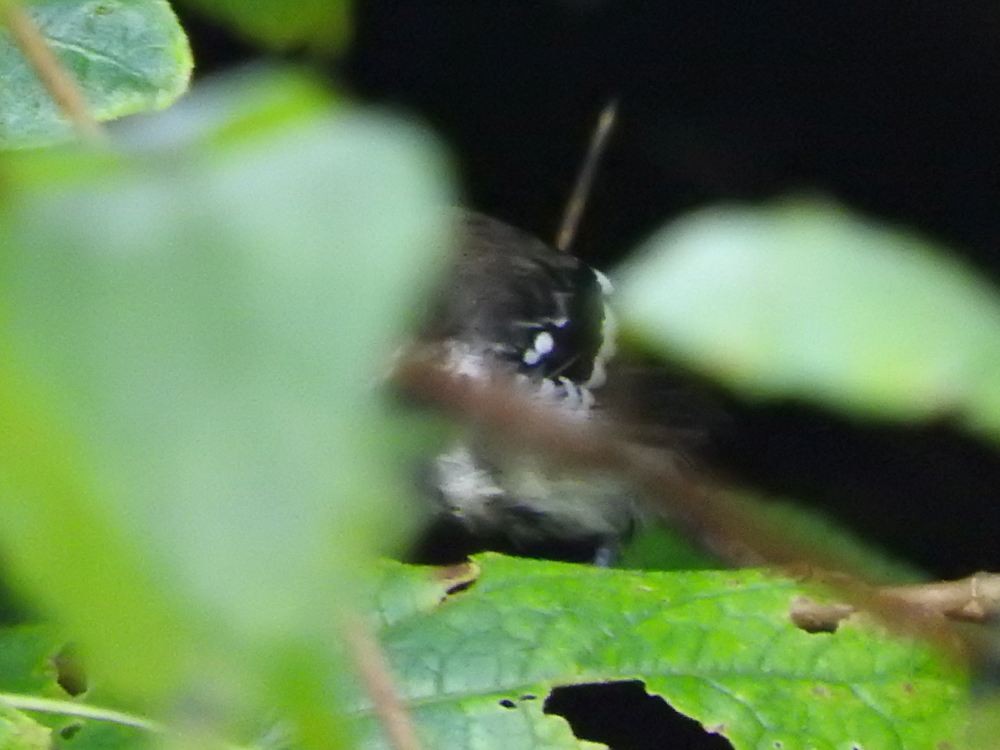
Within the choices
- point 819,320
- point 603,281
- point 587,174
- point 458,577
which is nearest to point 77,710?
point 458,577

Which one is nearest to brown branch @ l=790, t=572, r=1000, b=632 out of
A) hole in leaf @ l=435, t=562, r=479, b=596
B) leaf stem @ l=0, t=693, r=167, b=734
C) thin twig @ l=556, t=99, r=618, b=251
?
hole in leaf @ l=435, t=562, r=479, b=596

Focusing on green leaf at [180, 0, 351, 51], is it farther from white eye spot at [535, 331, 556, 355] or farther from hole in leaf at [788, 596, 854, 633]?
white eye spot at [535, 331, 556, 355]

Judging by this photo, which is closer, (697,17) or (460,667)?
(460,667)

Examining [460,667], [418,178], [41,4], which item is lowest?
[460,667]

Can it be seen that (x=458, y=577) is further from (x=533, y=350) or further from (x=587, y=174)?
(x=587, y=174)

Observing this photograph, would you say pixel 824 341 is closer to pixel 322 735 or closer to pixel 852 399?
pixel 852 399

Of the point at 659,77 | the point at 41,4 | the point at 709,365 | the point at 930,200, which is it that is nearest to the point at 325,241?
the point at 709,365

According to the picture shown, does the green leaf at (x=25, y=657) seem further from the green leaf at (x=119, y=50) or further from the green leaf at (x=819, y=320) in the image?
the green leaf at (x=819, y=320)

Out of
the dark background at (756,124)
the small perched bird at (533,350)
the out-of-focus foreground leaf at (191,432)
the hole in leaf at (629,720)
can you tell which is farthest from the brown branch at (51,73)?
the dark background at (756,124)
